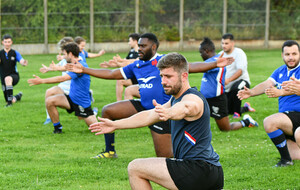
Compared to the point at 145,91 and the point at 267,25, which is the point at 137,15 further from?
the point at 145,91

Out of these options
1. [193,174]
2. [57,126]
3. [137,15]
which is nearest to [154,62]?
[57,126]

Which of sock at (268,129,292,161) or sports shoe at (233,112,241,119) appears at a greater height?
sock at (268,129,292,161)

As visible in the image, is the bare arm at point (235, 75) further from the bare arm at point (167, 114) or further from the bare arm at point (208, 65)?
the bare arm at point (167, 114)

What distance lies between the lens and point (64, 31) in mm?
32406

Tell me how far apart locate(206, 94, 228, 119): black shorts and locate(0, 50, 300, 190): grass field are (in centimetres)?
41

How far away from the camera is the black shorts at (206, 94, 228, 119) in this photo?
1074cm

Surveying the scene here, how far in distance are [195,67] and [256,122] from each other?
12.4 ft

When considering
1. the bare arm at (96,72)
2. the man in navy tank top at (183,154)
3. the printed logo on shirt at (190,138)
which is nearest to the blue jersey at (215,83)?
the bare arm at (96,72)

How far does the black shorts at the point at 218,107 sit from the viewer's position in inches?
423

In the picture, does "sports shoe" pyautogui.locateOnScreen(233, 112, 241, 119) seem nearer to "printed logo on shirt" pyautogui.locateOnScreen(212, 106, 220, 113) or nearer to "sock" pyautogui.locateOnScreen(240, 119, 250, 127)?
"sock" pyautogui.locateOnScreen(240, 119, 250, 127)

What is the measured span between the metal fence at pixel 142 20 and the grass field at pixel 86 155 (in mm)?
19258

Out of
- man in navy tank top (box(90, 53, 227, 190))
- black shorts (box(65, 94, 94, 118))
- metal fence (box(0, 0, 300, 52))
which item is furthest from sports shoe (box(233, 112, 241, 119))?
metal fence (box(0, 0, 300, 52))

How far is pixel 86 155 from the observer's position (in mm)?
8750

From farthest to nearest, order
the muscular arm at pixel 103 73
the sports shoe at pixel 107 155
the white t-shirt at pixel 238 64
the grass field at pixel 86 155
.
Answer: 1. the white t-shirt at pixel 238 64
2. the muscular arm at pixel 103 73
3. the sports shoe at pixel 107 155
4. the grass field at pixel 86 155
